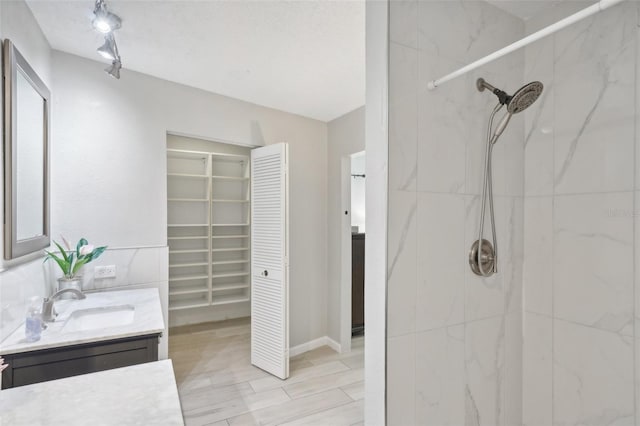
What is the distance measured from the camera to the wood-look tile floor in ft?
7.54

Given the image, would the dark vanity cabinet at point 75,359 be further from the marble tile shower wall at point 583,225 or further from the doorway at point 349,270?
the doorway at point 349,270

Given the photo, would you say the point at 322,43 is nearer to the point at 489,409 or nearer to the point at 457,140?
the point at 457,140

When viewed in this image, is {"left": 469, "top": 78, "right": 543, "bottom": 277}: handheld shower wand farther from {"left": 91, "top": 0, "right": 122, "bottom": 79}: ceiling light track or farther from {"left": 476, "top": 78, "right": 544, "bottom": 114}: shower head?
{"left": 91, "top": 0, "right": 122, "bottom": 79}: ceiling light track

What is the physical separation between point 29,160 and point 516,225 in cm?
254

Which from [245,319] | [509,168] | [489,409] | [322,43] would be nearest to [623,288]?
[509,168]

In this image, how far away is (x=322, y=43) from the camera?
209 cm

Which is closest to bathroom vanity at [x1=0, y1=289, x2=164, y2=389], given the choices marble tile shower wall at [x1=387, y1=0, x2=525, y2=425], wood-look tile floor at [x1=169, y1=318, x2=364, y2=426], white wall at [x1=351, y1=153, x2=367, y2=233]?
wood-look tile floor at [x1=169, y1=318, x2=364, y2=426]

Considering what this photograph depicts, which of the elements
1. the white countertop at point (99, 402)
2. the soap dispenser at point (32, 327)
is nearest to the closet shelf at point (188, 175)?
the soap dispenser at point (32, 327)

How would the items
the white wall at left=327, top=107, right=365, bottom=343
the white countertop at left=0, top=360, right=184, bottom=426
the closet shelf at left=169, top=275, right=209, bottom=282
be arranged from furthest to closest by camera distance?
the closet shelf at left=169, top=275, right=209, bottom=282, the white wall at left=327, top=107, right=365, bottom=343, the white countertop at left=0, top=360, right=184, bottom=426

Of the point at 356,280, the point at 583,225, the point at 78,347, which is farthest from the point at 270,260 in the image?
the point at 583,225

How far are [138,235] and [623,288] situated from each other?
2.88m

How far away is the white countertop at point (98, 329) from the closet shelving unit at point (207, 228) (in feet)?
5.42

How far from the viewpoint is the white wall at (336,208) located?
3.34 meters

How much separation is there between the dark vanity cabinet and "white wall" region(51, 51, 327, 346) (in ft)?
3.77
